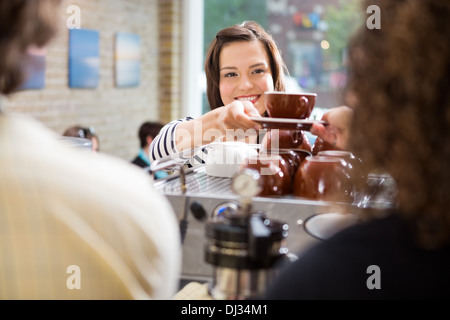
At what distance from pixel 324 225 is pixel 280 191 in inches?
6.3

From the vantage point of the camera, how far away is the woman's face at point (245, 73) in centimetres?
221

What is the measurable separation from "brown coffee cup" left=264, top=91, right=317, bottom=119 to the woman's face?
0.81 metres

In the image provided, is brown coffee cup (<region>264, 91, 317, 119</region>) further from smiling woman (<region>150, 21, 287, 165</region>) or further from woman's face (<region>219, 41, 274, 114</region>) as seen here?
woman's face (<region>219, 41, 274, 114</region>)

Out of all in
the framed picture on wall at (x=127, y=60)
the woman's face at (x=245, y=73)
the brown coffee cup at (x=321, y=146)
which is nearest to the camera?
the brown coffee cup at (x=321, y=146)

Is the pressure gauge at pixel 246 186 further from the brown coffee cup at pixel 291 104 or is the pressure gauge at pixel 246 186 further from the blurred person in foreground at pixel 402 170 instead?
the brown coffee cup at pixel 291 104

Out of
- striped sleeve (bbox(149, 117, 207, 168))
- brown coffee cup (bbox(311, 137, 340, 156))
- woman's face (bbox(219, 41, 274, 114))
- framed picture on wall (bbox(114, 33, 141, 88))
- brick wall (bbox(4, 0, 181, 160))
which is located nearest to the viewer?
brown coffee cup (bbox(311, 137, 340, 156))

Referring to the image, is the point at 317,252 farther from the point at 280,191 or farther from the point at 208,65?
the point at 208,65

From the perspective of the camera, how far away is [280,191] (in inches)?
51.9

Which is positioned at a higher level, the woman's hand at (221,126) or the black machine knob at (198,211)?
the woman's hand at (221,126)

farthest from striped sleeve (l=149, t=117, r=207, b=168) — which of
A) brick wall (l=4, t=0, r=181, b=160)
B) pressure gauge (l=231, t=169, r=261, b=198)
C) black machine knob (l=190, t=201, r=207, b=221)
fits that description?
brick wall (l=4, t=0, r=181, b=160)

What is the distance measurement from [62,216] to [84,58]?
3940mm

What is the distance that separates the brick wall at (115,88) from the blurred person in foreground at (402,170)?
120 inches

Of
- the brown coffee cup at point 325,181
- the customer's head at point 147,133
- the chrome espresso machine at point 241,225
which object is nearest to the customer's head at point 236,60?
the chrome espresso machine at point 241,225

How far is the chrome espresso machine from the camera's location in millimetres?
899
